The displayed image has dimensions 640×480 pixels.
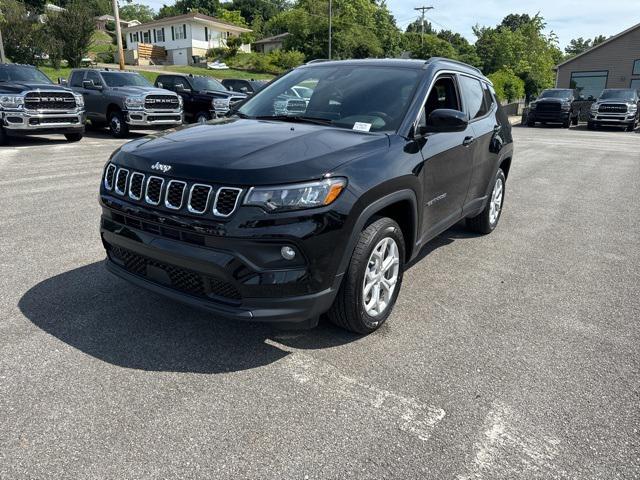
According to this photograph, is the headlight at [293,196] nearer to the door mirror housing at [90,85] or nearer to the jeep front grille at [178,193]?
the jeep front grille at [178,193]

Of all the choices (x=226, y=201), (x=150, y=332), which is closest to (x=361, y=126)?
(x=226, y=201)

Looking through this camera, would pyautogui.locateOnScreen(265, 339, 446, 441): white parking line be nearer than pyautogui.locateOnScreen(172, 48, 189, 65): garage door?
Yes

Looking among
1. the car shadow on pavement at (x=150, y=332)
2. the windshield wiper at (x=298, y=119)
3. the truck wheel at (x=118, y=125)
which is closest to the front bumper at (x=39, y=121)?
the truck wheel at (x=118, y=125)

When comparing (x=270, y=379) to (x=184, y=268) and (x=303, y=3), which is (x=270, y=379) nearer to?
(x=184, y=268)

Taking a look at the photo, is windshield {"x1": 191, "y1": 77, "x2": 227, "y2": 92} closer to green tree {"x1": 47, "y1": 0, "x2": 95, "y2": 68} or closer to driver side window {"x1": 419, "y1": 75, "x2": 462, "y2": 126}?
driver side window {"x1": 419, "y1": 75, "x2": 462, "y2": 126}

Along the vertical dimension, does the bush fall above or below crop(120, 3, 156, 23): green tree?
below

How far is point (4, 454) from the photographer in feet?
7.66

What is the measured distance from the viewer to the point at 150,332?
11.3 ft

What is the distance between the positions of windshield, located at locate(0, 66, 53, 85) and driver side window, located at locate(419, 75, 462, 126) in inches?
468

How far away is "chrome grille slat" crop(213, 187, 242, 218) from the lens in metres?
2.79

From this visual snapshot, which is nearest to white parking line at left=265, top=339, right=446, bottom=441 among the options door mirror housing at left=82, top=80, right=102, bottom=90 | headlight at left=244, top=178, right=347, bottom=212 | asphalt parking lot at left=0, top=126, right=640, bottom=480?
asphalt parking lot at left=0, top=126, right=640, bottom=480

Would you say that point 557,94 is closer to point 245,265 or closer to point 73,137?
point 73,137

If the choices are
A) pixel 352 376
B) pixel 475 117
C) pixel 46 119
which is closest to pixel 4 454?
pixel 352 376

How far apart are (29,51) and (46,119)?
22.7 metres
